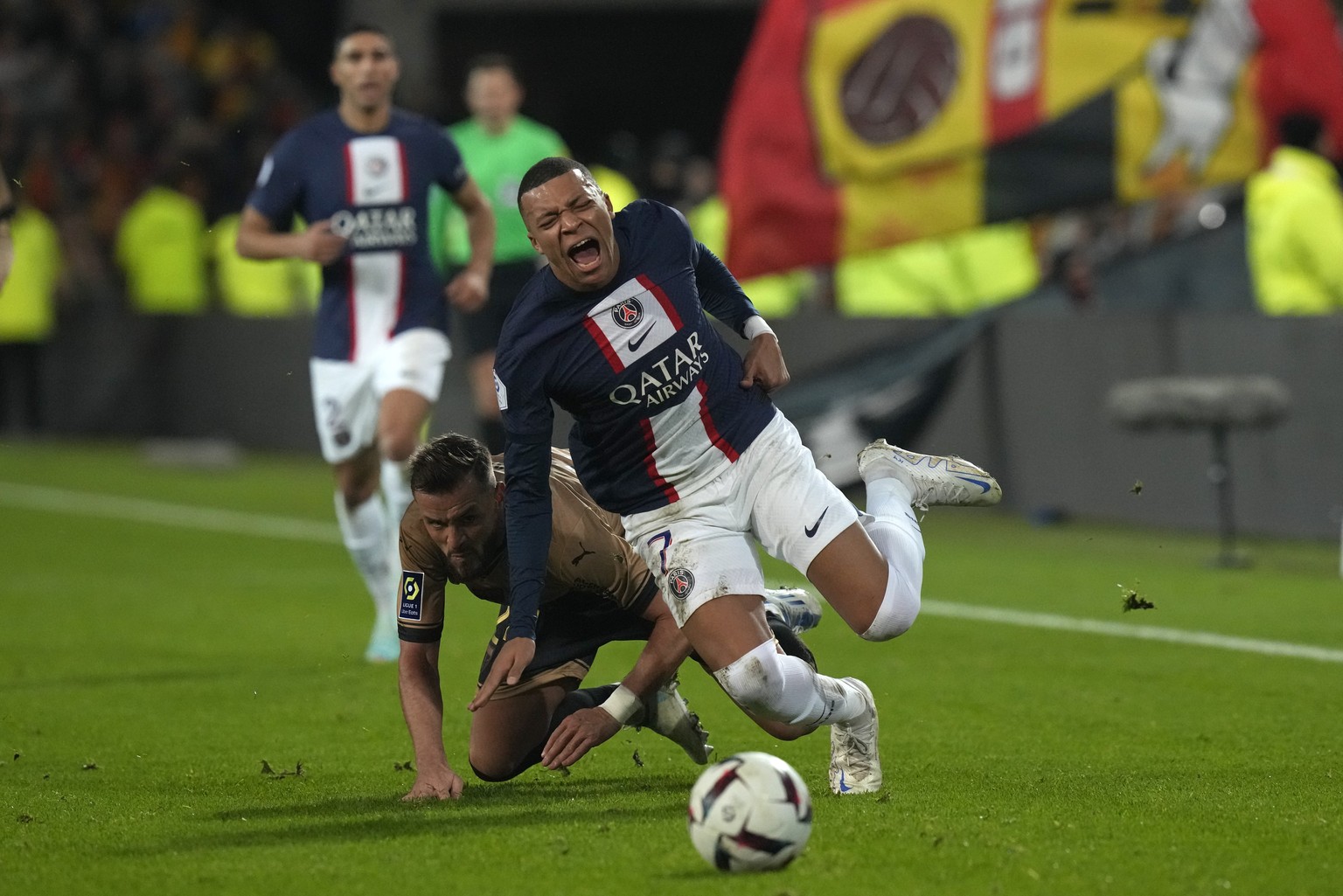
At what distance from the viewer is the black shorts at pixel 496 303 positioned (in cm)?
1246

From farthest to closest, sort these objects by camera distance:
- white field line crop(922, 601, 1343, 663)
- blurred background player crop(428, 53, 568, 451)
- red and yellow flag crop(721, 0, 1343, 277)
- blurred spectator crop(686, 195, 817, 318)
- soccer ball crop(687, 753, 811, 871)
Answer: blurred spectator crop(686, 195, 817, 318) → red and yellow flag crop(721, 0, 1343, 277) → blurred background player crop(428, 53, 568, 451) → white field line crop(922, 601, 1343, 663) → soccer ball crop(687, 753, 811, 871)

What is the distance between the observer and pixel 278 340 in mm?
19016

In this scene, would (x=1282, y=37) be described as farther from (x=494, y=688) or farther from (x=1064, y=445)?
(x=494, y=688)

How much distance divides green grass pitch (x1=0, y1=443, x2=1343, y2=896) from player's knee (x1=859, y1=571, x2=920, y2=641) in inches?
17.4

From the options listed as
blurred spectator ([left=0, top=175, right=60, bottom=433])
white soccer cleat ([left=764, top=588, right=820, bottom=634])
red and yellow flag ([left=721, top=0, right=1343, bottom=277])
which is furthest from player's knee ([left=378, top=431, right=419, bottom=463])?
blurred spectator ([left=0, top=175, right=60, bottom=433])

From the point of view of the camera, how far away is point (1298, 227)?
40.2 ft

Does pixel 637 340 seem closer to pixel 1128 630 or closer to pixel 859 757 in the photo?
pixel 859 757

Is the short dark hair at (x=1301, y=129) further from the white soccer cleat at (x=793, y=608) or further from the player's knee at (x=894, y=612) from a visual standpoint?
the player's knee at (x=894, y=612)

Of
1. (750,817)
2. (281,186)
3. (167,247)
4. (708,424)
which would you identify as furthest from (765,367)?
(167,247)

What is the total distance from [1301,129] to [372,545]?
6.49m

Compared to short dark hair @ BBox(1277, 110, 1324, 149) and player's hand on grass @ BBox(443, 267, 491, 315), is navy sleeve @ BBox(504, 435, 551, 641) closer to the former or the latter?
player's hand on grass @ BBox(443, 267, 491, 315)

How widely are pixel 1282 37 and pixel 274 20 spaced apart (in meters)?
18.1

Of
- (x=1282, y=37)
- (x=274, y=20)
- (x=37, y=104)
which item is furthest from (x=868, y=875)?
(x=274, y=20)

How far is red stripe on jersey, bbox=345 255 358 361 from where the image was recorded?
9.02m
